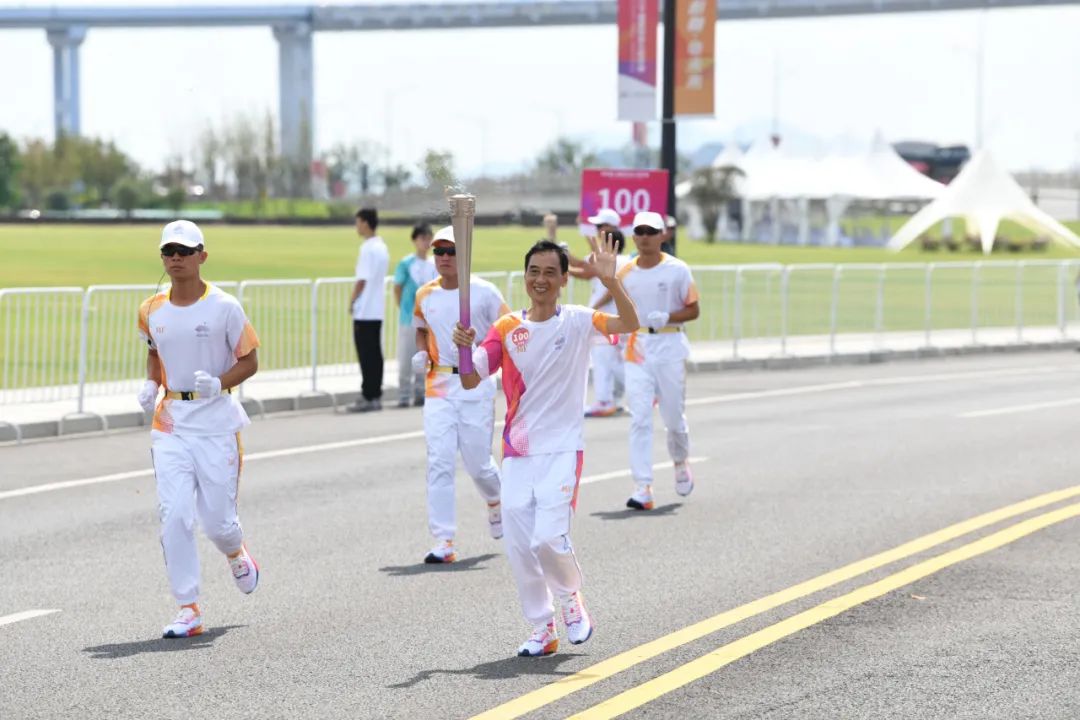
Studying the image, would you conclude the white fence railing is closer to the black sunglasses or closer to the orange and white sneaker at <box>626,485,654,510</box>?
the orange and white sneaker at <box>626,485,654,510</box>

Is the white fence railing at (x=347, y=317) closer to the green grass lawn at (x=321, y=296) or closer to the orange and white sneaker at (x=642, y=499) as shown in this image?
the green grass lawn at (x=321, y=296)

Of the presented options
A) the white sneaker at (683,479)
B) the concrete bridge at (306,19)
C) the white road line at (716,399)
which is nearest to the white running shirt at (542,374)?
the white sneaker at (683,479)

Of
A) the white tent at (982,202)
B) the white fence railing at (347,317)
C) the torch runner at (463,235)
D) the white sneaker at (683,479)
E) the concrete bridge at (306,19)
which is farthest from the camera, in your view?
the concrete bridge at (306,19)

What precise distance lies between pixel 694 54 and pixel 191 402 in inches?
726

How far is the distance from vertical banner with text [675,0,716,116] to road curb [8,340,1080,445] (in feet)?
12.0

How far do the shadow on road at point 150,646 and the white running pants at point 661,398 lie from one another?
16.0 ft

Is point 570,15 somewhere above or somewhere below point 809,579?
above

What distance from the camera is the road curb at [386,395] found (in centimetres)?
1717

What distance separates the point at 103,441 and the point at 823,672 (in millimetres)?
10469

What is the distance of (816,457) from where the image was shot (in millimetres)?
15422

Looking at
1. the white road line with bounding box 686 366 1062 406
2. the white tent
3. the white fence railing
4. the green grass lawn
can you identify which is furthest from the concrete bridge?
the white road line with bounding box 686 366 1062 406

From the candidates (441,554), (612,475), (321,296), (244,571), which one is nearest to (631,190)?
(321,296)

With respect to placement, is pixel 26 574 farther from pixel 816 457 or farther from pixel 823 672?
pixel 816 457

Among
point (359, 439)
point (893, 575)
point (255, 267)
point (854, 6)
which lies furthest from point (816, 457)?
point (854, 6)
